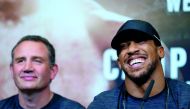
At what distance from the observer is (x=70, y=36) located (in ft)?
4.89

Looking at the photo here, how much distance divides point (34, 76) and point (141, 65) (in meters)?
0.39

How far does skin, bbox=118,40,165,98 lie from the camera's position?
1.04 m

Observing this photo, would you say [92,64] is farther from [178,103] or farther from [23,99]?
[178,103]

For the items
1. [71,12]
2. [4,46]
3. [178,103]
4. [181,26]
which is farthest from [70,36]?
[178,103]

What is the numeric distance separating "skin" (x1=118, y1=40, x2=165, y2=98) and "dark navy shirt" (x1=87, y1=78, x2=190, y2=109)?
0.06 ft

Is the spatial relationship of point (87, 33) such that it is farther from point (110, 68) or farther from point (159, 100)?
point (159, 100)

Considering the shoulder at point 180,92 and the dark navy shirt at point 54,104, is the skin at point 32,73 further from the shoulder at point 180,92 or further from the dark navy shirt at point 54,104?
the shoulder at point 180,92

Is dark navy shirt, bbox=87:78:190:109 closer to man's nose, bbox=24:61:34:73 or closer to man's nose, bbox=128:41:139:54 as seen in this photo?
man's nose, bbox=128:41:139:54

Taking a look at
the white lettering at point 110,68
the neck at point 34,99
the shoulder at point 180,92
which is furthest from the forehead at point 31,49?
the shoulder at point 180,92

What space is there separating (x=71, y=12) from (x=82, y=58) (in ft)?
0.63

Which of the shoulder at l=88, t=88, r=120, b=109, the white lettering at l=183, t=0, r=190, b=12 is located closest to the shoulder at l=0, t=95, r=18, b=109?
the shoulder at l=88, t=88, r=120, b=109

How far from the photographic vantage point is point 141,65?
40.9 inches

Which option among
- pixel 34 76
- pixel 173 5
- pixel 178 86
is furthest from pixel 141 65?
pixel 173 5

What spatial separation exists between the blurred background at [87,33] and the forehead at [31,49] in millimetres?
184
